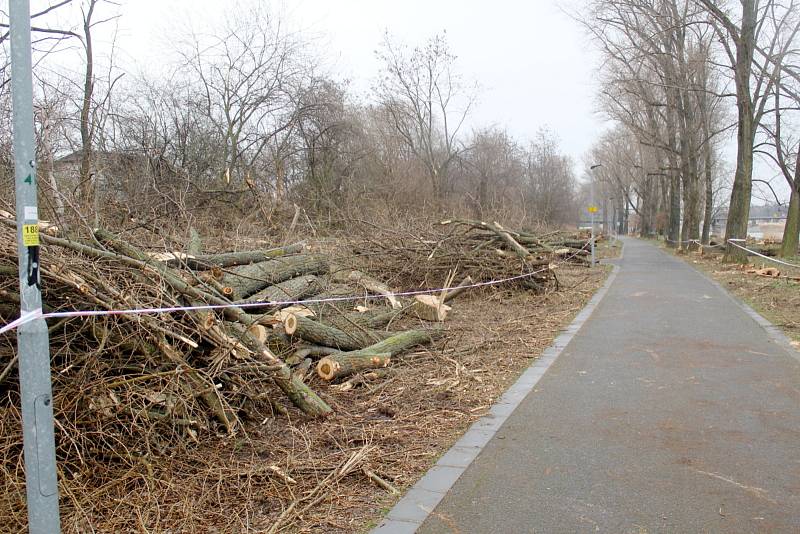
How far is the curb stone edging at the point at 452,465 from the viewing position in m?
3.72

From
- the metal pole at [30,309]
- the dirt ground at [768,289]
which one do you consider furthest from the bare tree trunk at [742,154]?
the metal pole at [30,309]

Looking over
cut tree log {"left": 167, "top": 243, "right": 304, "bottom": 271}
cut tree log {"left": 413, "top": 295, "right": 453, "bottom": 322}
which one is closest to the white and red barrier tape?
cut tree log {"left": 413, "top": 295, "right": 453, "bottom": 322}

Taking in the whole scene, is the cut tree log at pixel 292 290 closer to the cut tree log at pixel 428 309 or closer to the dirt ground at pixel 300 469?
the cut tree log at pixel 428 309

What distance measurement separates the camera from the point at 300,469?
4379 millimetres

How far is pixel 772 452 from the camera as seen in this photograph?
186 inches

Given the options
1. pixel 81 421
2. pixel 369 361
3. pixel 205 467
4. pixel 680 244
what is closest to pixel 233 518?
pixel 205 467

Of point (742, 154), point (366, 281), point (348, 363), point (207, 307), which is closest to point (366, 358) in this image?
point (348, 363)

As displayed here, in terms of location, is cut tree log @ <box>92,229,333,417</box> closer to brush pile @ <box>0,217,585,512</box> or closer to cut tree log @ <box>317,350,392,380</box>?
brush pile @ <box>0,217,585,512</box>

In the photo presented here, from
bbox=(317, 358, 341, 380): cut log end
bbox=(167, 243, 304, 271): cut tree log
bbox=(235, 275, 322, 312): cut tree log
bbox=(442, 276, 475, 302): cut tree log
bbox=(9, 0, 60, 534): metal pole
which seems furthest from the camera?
bbox=(442, 276, 475, 302): cut tree log

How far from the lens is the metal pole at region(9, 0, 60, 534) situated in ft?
8.67

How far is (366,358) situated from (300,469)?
2610 millimetres

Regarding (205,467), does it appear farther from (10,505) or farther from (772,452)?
(772,452)

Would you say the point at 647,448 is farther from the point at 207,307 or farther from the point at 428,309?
the point at 428,309

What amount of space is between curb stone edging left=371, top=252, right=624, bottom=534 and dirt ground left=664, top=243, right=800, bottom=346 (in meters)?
4.63
